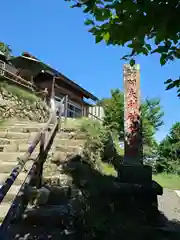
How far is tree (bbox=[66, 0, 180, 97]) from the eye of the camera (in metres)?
2.16

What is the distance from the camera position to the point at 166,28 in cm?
216

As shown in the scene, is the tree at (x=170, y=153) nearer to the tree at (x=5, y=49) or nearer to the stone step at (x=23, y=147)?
the tree at (x=5, y=49)

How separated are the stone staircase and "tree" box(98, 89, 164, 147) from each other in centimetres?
1356

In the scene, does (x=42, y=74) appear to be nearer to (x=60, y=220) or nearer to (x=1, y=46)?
(x=1, y=46)

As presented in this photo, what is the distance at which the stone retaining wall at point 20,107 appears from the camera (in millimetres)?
10757

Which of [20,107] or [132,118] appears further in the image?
[20,107]

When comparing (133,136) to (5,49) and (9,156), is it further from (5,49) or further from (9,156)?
(5,49)

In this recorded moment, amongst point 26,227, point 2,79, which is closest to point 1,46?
point 2,79

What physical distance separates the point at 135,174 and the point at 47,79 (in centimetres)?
1224

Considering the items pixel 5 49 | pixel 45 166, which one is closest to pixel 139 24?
pixel 45 166

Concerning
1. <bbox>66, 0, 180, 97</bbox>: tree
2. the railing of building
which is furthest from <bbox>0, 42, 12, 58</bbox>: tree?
<bbox>66, 0, 180, 97</bbox>: tree

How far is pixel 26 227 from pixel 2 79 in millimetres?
8812

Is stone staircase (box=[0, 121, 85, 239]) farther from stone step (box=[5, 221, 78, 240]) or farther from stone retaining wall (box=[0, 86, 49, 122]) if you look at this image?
stone retaining wall (box=[0, 86, 49, 122])

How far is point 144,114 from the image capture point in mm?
26234
